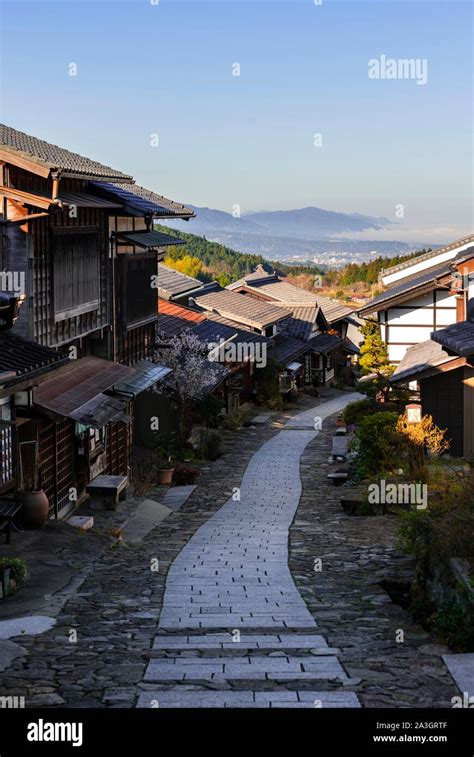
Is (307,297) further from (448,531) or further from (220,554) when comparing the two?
(448,531)

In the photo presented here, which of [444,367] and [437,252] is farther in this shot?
[437,252]

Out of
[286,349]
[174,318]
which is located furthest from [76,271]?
[286,349]

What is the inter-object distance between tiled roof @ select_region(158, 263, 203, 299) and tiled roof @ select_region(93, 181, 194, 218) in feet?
50.9

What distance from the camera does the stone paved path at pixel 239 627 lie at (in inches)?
316

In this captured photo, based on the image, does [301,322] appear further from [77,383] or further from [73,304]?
[77,383]

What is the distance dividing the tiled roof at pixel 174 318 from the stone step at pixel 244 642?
2501 centimetres

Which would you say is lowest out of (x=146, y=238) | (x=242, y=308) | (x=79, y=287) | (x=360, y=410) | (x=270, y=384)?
(x=270, y=384)

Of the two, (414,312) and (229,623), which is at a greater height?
(414,312)

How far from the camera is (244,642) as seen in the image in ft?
33.1

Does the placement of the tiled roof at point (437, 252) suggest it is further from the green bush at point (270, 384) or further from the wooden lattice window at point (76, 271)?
the wooden lattice window at point (76, 271)

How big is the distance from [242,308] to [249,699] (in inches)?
1773

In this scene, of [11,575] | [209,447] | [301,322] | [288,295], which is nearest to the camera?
[11,575]

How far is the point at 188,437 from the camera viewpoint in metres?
32.9
